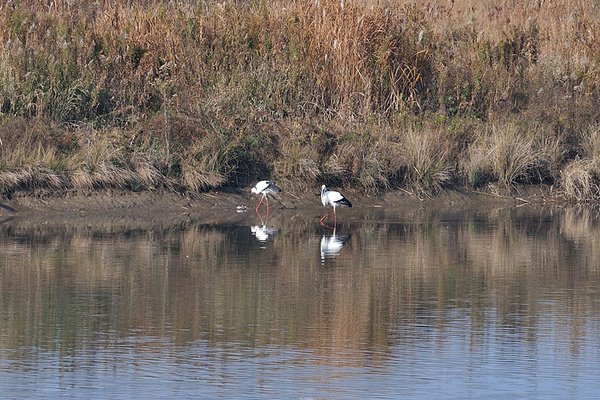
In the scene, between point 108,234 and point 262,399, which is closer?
point 262,399

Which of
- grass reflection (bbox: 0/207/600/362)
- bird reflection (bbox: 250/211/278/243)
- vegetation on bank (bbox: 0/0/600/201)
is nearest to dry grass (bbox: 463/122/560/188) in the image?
vegetation on bank (bbox: 0/0/600/201)

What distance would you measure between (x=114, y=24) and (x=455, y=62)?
565 cm

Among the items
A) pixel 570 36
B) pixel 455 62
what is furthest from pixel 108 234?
pixel 570 36

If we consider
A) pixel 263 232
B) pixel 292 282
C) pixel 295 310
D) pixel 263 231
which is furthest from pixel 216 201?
pixel 295 310

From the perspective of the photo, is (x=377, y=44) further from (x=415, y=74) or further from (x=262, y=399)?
(x=262, y=399)

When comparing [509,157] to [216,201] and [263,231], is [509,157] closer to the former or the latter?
[216,201]

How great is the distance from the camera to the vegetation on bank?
59.8ft

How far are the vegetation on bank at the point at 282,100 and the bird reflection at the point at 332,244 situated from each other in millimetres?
3011

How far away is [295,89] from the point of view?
790 inches

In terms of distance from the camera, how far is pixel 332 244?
49.3 feet

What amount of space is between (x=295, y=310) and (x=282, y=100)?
943cm

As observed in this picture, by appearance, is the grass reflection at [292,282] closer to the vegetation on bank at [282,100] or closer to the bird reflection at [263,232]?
the bird reflection at [263,232]

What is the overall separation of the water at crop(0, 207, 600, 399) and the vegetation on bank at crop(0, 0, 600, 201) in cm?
163

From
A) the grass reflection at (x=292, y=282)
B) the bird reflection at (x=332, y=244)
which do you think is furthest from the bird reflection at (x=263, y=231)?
the bird reflection at (x=332, y=244)
